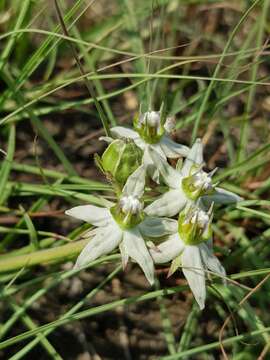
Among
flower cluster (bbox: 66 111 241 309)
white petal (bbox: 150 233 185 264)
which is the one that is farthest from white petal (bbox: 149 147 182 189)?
white petal (bbox: 150 233 185 264)

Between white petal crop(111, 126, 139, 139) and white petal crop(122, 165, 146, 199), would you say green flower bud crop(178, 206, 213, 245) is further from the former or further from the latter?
Result: white petal crop(111, 126, 139, 139)

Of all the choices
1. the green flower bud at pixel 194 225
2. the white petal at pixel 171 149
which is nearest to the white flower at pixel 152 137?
the white petal at pixel 171 149

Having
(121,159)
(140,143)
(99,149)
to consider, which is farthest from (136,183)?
(99,149)

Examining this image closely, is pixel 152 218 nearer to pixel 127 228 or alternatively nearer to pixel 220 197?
pixel 127 228

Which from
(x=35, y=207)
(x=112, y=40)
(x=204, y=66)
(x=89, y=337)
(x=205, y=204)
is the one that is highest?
(x=112, y=40)

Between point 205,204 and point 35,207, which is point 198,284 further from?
point 35,207

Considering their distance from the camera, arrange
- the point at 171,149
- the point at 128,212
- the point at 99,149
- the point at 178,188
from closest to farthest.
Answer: the point at 128,212
the point at 178,188
the point at 171,149
the point at 99,149

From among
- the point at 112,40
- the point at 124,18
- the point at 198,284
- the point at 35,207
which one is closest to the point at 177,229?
the point at 198,284
